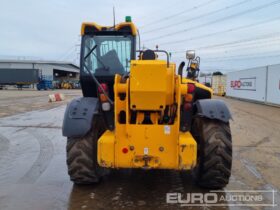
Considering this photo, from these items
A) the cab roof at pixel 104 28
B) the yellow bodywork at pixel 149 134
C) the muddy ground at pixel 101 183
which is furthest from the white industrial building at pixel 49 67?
the yellow bodywork at pixel 149 134

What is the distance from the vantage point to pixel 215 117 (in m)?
4.99

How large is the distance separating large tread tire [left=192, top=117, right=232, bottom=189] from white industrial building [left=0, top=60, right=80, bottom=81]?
215 feet

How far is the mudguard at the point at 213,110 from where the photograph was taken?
16.4ft

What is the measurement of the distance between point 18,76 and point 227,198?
58680mm

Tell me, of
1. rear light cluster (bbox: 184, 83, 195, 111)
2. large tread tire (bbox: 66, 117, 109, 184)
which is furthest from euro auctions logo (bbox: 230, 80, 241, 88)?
large tread tire (bbox: 66, 117, 109, 184)

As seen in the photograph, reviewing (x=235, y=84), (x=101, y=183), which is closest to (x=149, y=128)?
(x=101, y=183)

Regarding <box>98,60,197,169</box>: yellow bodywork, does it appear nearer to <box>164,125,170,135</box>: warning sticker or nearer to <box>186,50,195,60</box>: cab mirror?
<box>164,125,170,135</box>: warning sticker

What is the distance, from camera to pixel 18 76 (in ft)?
193

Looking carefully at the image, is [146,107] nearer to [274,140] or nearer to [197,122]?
[197,122]

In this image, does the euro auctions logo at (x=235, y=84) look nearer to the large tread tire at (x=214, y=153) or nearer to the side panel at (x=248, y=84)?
the side panel at (x=248, y=84)

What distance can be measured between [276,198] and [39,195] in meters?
3.49

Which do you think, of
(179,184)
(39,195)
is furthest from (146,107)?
(39,195)

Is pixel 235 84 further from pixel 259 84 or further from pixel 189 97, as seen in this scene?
pixel 189 97

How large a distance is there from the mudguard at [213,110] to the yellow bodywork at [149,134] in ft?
1.69
